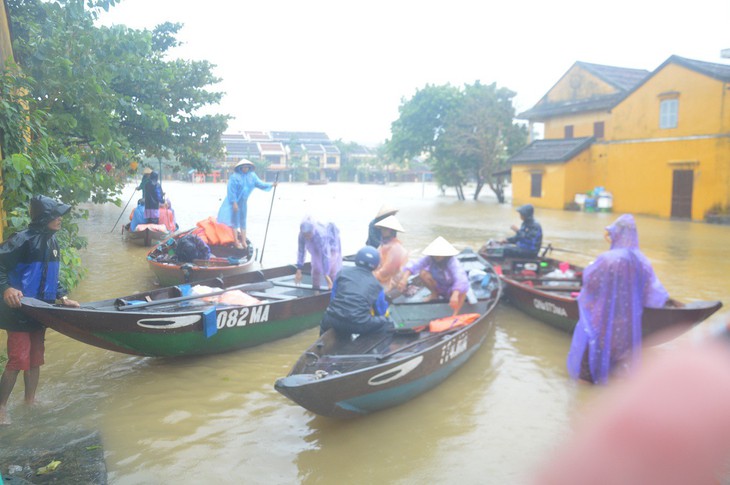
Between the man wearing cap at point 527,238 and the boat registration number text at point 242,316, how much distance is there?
5.20 m

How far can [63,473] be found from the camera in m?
4.02

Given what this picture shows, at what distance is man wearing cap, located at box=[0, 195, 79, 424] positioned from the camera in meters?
4.71

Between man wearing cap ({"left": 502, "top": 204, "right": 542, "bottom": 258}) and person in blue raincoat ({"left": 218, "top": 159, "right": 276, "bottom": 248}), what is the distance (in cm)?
492

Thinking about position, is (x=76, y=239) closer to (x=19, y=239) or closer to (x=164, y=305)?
(x=164, y=305)

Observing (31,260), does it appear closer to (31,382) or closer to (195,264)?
(31,382)

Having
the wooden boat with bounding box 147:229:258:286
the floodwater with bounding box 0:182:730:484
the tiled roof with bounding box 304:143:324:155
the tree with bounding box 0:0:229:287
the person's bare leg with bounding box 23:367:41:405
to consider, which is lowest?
the floodwater with bounding box 0:182:730:484

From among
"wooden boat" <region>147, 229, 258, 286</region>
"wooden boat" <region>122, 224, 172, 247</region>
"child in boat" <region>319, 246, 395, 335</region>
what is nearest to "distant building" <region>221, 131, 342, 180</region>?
"wooden boat" <region>122, 224, 172, 247</region>

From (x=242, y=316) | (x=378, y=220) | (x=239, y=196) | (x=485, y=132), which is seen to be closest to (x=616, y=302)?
(x=378, y=220)

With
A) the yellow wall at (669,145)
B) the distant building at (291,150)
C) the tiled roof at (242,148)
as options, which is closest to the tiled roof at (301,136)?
the distant building at (291,150)

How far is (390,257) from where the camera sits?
743 centimetres

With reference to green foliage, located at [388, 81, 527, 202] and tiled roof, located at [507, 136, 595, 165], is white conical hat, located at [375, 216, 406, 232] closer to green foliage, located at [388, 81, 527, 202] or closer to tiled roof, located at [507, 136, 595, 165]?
tiled roof, located at [507, 136, 595, 165]

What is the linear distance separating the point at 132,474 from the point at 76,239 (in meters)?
7.69

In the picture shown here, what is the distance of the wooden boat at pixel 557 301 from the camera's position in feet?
20.1

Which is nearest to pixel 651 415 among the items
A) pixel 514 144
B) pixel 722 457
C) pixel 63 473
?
pixel 722 457
